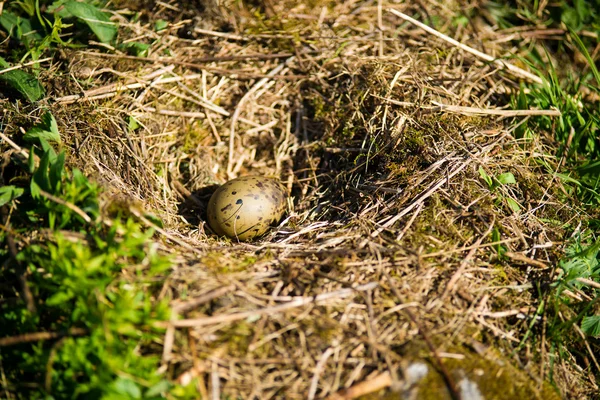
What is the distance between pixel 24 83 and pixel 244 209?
67.9 inches

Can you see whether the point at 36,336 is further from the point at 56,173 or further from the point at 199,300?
the point at 56,173

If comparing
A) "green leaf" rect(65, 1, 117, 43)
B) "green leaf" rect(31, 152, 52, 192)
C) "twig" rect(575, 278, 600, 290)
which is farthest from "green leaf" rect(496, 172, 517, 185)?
"green leaf" rect(65, 1, 117, 43)

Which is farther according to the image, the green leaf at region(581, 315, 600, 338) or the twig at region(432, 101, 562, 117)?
the twig at region(432, 101, 562, 117)

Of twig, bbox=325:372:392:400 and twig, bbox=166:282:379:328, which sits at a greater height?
twig, bbox=166:282:379:328

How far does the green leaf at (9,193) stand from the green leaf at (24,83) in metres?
0.90

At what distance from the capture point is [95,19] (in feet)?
12.4

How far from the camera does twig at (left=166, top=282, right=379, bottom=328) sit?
7.72 ft

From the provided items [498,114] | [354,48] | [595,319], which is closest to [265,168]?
[354,48]

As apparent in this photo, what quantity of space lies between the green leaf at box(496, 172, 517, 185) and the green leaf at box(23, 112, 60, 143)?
111 inches

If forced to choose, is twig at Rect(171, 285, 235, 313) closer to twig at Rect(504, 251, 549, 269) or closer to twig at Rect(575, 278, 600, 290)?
twig at Rect(504, 251, 549, 269)

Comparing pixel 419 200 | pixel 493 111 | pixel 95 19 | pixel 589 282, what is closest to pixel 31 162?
pixel 95 19

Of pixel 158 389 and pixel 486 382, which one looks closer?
pixel 158 389

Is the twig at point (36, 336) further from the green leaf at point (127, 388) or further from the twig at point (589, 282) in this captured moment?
the twig at point (589, 282)

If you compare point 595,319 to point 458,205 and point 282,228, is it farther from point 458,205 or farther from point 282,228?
point 282,228
